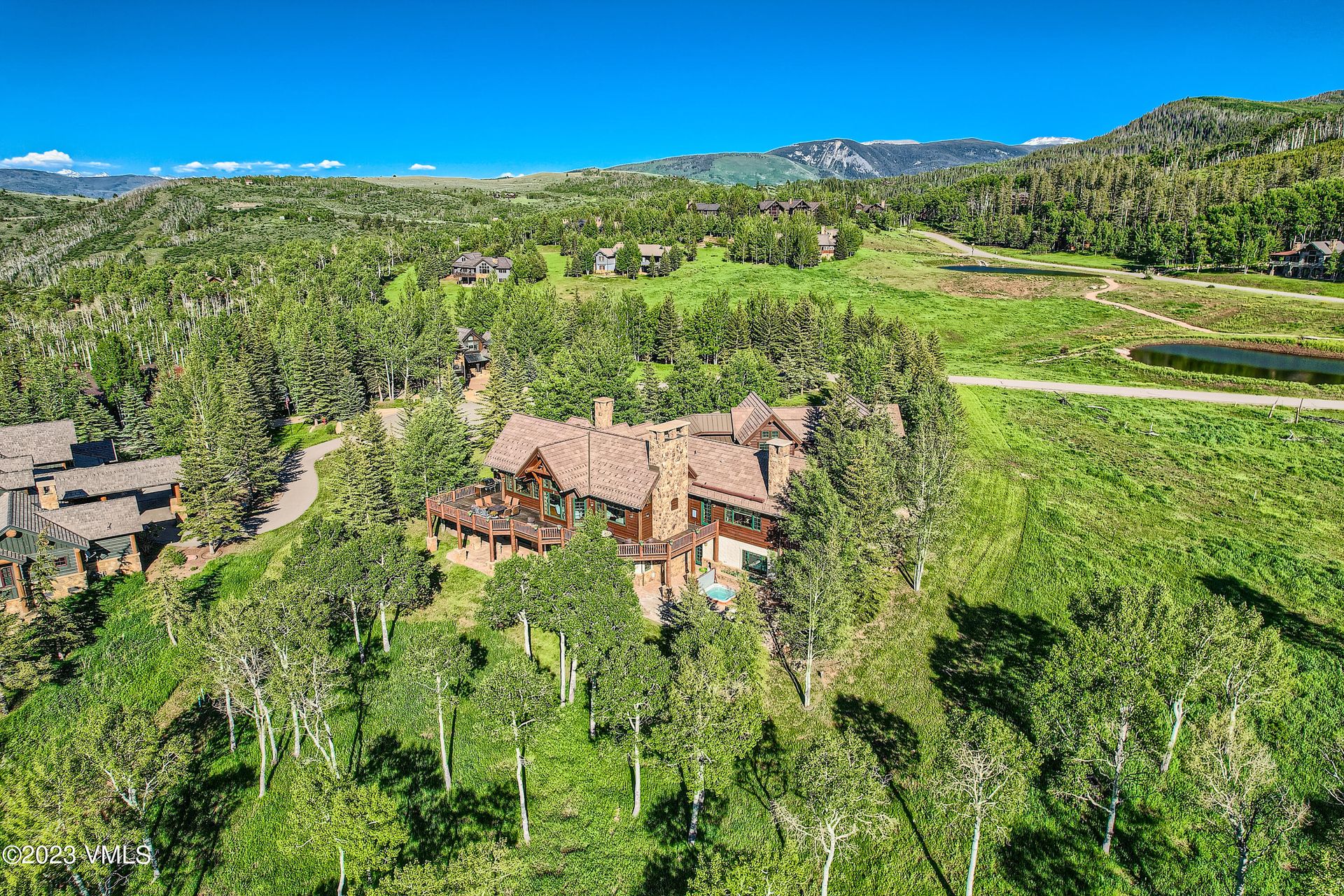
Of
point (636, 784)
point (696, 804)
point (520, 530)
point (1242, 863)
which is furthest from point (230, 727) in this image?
point (1242, 863)

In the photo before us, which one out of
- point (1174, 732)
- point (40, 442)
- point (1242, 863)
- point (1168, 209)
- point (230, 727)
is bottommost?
point (230, 727)

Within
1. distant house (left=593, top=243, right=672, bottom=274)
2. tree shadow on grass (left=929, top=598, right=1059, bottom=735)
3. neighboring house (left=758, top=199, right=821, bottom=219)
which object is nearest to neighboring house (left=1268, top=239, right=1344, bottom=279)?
neighboring house (left=758, top=199, right=821, bottom=219)

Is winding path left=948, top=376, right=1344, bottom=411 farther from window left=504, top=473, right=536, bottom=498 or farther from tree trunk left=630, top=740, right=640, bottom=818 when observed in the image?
tree trunk left=630, top=740, right=640, bottom=818

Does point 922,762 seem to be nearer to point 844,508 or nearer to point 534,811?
point 844,508

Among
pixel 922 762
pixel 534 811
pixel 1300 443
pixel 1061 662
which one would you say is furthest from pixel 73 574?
pixel 1300 443

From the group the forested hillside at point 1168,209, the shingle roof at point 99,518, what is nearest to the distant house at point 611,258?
the forested hillside at point 1168,209

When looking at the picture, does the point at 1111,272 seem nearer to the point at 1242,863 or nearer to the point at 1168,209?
the point at 1168,209
